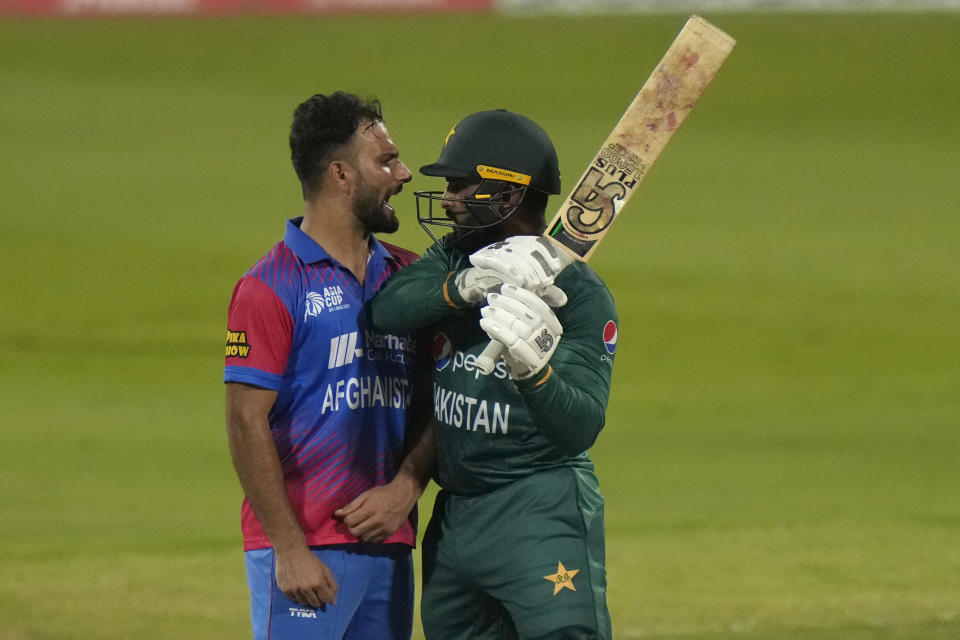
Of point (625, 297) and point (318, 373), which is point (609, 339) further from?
point (625, 297)

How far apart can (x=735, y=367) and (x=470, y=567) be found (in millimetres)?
9124

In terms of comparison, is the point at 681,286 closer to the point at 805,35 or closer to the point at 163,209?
the point at 163,209

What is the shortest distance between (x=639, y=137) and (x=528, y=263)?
521mm

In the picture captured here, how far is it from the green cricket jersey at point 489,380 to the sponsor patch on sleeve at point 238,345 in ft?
1.06

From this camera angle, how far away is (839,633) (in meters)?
6.06

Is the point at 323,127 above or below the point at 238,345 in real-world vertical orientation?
above

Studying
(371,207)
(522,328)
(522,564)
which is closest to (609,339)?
(522,328)

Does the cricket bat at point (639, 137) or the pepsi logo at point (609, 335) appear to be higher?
the cricket bat at point (639, 137)

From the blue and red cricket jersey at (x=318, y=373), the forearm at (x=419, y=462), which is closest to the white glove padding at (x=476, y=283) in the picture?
the blue and red cricket jersey at (x=318, y=373)

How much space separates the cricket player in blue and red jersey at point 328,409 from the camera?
3625 millimetres

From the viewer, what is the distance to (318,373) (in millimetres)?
3717

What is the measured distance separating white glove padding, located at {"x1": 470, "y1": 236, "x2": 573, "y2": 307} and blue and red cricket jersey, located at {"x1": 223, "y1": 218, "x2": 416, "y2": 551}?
20.9 inches

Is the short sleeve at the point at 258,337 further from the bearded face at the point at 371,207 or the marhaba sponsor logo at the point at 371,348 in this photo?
the bearded face at the point at 371,207

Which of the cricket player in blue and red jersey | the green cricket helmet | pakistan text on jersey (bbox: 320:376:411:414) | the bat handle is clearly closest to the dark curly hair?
the cricket player in blue and red jersey
